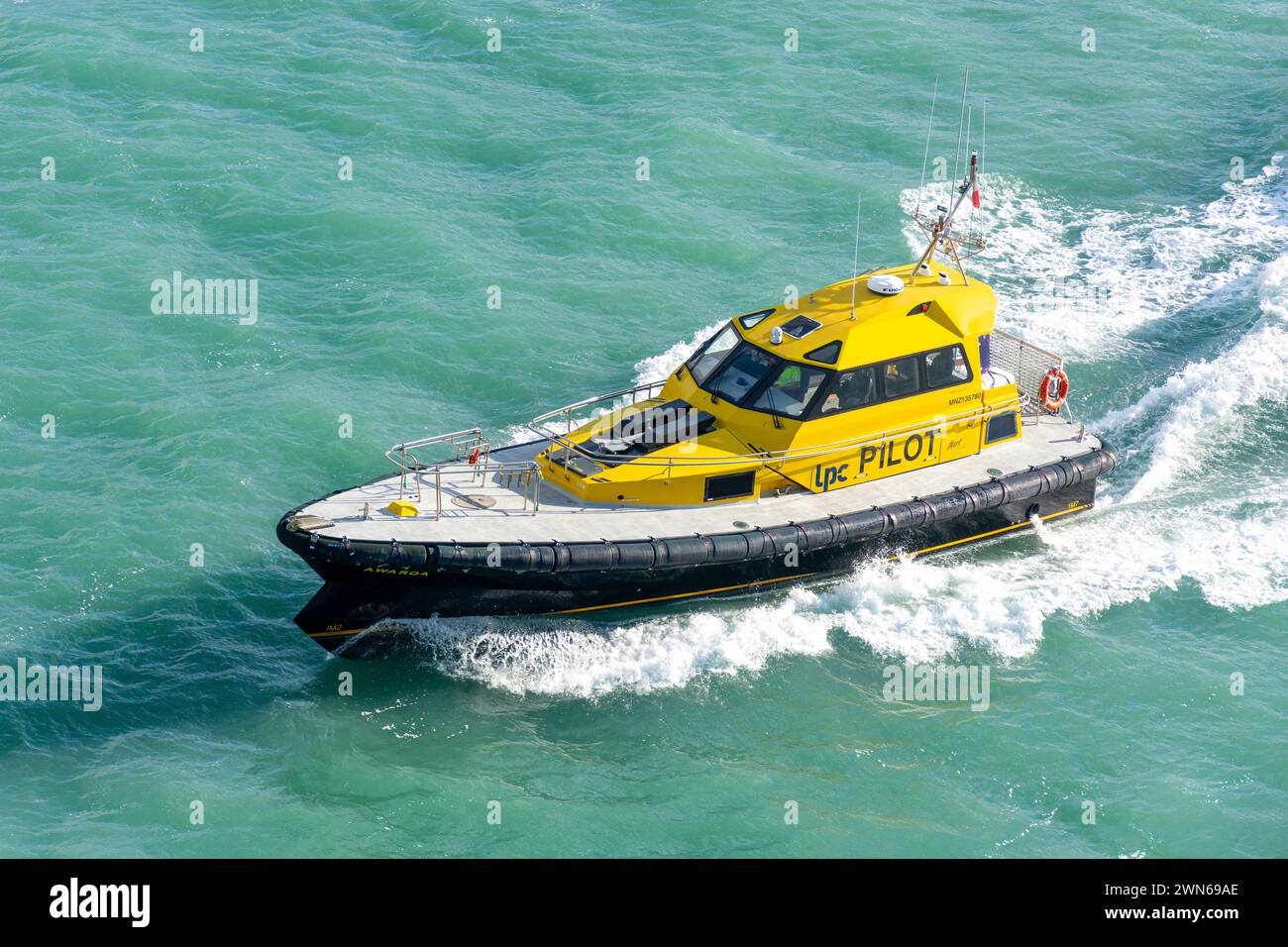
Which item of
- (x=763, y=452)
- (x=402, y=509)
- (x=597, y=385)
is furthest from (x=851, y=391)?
(x=402, y=509)

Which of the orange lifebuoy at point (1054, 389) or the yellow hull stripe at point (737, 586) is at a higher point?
the orange lifebuoy at point (1054, 389)

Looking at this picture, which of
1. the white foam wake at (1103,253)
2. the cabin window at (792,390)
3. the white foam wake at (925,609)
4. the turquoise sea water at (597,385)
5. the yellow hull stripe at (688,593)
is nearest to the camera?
the turquoise sea water at (597,385)

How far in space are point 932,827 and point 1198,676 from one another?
429 centimetres

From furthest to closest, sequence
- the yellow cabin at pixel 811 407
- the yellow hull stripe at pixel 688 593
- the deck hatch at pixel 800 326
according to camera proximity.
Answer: the deck hatch at pixel 800 326 < the yellow cabin at pixel 811 407 < the yellow hull stripe at pixel 688 593

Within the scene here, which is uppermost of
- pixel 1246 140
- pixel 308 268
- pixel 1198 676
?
pixel 1246 140

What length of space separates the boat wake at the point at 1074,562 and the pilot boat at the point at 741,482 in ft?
1.14

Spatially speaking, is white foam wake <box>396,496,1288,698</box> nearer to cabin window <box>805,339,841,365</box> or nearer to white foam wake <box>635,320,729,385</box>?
cabin window <box>805,339,841,365</box>

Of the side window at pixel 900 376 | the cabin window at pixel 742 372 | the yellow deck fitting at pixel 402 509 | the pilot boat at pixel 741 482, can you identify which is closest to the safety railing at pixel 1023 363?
the pilot boat at pixel 741 482

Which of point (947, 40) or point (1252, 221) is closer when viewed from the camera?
point (1252, 221)

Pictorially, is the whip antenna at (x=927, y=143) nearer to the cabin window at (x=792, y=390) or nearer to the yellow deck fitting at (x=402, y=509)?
the cabin window at (x=792, y=390)

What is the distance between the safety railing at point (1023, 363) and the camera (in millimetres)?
21188

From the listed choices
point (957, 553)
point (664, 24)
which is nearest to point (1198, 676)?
point (957, 553)

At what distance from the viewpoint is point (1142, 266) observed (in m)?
26.1
